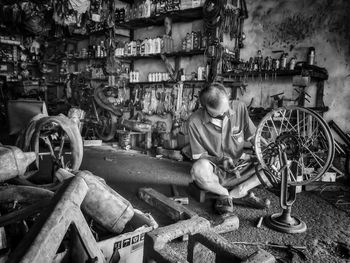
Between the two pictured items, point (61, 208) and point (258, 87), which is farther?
point (258, 87)

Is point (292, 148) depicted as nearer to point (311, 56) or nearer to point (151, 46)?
point (311, 56)

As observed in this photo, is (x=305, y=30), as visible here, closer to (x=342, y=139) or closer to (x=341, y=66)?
(x=341, y=66)

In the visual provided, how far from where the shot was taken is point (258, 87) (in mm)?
5887

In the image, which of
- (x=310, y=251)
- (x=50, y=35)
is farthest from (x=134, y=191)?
(x=50, y=35)

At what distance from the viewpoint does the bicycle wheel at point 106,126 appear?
7543mm

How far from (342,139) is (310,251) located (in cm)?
349

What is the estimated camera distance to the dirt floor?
2321 millimetres

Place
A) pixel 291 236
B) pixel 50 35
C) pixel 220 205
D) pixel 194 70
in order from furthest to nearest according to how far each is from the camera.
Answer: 1. pixel 50 35
2. pixel 194 70
3. pixel 220 205
4. pixel 291 236

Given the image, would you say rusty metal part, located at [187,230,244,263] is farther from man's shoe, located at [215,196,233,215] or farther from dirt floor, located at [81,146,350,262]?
man's shoe, located at [215,196,233,215]

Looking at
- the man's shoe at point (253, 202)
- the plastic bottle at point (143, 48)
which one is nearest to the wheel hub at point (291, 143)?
the man's shoe at point (253, 202)

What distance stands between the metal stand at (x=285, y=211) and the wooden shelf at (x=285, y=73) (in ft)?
9.13

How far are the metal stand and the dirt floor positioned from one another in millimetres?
60

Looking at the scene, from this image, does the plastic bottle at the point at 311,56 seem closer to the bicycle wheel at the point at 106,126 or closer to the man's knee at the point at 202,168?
the man's knee at the point at 202,168

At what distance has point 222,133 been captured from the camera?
3.43 meters
